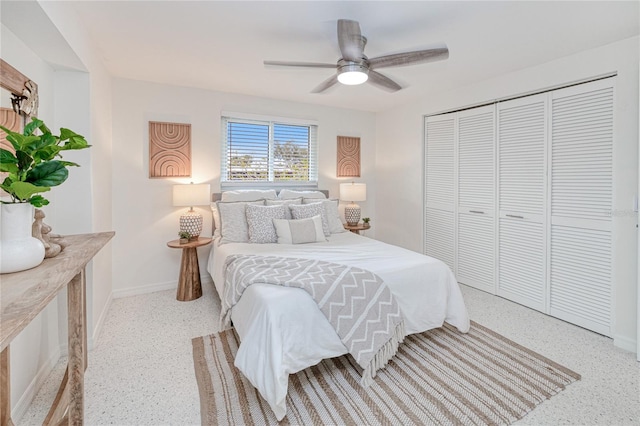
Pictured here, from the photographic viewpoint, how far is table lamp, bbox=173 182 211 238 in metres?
3.29

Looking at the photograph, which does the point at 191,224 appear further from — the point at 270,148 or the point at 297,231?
the point at 270,148


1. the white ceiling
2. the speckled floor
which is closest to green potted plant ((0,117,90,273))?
the speckled floor

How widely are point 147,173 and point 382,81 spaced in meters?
2.69

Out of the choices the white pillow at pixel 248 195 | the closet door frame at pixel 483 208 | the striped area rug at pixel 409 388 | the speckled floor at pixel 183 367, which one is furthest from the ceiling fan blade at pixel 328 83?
the speckled floor at pixel 183 367

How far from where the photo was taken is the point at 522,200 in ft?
10.3

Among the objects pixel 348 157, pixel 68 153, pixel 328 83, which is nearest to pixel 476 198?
pixel 348 157

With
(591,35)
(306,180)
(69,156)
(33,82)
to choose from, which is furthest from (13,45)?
(591,35)

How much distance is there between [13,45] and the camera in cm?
170

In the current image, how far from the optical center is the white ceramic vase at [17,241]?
3.59ft

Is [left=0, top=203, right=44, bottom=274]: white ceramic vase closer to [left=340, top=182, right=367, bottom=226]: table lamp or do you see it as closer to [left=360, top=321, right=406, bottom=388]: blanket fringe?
[left=360, top=321, right=406, bottom=388]: blanket fringe

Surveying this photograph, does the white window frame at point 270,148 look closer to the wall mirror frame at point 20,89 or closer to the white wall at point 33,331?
the white wall at point 33,331

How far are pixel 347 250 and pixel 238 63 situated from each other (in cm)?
201

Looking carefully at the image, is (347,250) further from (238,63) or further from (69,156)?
(69,156)

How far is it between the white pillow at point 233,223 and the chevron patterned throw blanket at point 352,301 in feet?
3.31
